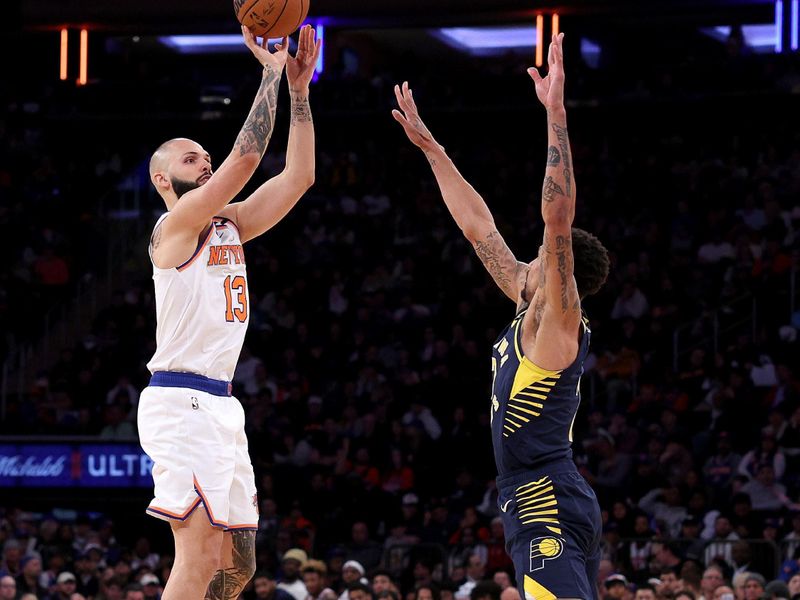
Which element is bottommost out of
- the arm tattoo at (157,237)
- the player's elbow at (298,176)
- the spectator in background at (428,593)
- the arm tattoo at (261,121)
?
the spectator in background at (428,593)

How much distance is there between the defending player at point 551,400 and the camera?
5.71 meters

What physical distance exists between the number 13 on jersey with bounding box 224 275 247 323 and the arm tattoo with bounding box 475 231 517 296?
1.22 m

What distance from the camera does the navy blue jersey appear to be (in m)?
5.93

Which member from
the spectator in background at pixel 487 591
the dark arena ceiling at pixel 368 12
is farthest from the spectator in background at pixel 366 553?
the dark arena ceiling at pixel 368 12

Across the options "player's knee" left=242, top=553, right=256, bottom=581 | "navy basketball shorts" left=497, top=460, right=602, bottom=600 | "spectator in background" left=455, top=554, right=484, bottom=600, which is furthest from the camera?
"spectator in background" left=455, top=554, right=484, bottom=600

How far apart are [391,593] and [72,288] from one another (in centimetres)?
1275

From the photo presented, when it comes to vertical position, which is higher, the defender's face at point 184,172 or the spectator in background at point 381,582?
the defender's face at point 184,172

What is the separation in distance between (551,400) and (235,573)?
1802mm

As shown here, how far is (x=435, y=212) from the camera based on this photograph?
918 inches

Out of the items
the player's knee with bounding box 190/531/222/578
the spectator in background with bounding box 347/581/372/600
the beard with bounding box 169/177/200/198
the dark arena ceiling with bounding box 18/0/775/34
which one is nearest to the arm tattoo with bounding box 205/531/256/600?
the player's knee with bounding box 190/531/222/578

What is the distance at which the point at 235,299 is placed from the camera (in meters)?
6.62

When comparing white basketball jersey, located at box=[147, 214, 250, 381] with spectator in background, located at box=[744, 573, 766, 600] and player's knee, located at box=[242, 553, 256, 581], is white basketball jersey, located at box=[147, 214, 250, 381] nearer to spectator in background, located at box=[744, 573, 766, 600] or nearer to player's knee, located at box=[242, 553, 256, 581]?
player's knee, located at box=[242, 553, 256, 581]

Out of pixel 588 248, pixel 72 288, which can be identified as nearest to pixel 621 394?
pixel 72 288

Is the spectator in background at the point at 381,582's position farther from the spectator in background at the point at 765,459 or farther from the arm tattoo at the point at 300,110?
the arm tattoo at the point at 300,110
